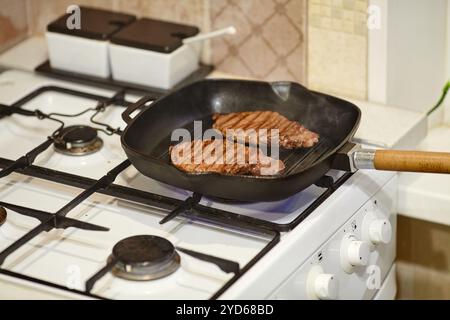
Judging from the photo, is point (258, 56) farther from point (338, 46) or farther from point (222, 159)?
point (222, 159)

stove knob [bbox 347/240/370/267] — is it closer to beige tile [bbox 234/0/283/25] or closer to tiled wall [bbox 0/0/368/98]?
tiled wall [bbox 0/0/368/98]

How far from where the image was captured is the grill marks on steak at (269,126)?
1474 mm

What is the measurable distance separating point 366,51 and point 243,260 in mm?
527

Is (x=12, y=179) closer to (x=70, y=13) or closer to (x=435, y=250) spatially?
(x=70, y=13)

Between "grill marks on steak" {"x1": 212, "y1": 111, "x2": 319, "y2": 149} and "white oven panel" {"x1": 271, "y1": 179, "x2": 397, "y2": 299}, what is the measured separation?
14 cm

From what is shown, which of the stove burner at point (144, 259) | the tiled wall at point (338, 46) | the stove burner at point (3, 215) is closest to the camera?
the stove burner at point (144, 259)

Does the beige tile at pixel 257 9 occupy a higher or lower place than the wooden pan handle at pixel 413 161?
higher

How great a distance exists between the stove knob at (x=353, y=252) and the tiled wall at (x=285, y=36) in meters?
0.38

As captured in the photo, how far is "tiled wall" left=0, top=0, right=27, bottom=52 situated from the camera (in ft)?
6.40

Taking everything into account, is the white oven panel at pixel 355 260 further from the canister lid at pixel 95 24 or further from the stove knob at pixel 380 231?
the canister lid at pixel 95 24

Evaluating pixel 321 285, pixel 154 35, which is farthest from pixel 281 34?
pixel 321 285

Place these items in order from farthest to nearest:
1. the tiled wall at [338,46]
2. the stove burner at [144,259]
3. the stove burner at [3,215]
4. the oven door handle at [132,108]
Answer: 1. the tiled wall at [338,46]
2. the oven door handle at [132,108]
3. the stove burner at [3,215]
4. the stove burner at [144,259]

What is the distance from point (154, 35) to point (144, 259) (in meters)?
0.64

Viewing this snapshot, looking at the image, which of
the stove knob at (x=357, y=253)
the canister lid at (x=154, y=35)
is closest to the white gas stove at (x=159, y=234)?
the stove knob at (x=357, y=253)
